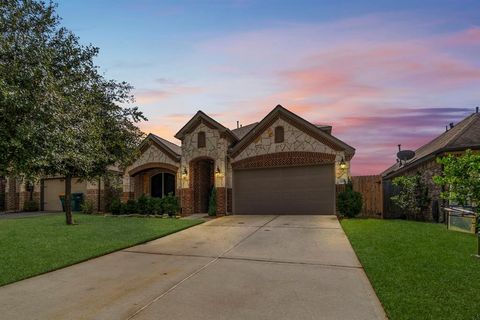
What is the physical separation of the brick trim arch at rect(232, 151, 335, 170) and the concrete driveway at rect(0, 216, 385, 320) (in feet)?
24.1

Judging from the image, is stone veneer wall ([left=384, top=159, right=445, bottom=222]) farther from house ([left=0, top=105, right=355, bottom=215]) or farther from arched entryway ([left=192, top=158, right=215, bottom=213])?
arched entryway ([left=192, top=158, right=215, bottom=213])

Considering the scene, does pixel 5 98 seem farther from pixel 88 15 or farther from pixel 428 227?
pixel 428 227

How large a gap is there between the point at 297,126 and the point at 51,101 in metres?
11.2

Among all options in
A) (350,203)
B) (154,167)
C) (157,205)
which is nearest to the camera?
(350,203)

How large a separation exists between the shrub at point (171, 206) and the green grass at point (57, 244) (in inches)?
163

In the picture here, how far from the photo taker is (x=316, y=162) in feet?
53.0

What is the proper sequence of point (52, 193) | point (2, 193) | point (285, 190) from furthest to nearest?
point (2, 193)
point (52, 193)
point (285, 190)

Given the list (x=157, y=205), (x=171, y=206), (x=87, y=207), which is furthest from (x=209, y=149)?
(x=87, y=207)

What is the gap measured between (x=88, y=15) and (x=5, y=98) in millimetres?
4101

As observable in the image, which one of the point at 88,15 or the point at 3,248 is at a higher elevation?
the point at 88,15

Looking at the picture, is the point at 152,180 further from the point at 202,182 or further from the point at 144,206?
the point at 202,182

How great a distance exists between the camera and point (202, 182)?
1948cm

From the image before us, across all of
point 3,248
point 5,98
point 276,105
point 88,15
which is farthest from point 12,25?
point 276,105

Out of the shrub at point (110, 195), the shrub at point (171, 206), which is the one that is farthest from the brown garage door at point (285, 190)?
the shrub at point (110, 195)
